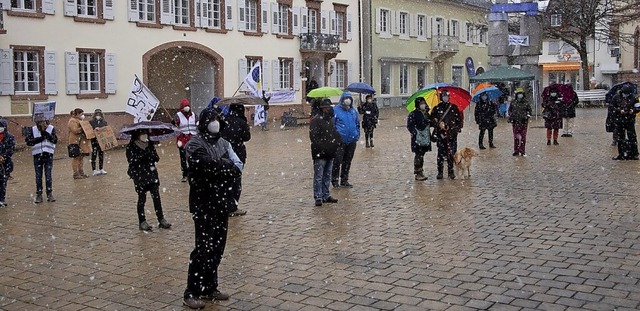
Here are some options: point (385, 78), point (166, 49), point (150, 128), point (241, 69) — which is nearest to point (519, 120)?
point (150, 128)

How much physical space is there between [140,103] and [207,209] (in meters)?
10.7

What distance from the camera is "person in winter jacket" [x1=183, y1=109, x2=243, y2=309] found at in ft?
20.5

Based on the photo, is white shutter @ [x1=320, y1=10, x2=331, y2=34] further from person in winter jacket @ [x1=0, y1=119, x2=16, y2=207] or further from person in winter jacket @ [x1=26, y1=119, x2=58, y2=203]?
person in winter jacket @ [x1=0, y1=119, x2=16, y2=207]

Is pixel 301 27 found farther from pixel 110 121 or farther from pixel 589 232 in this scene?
pixel 589 232

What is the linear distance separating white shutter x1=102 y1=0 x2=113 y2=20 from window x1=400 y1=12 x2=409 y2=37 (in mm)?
23671

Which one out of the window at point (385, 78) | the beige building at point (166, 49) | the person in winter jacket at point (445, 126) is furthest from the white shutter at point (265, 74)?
the person in winter jacket at point (445, 126)

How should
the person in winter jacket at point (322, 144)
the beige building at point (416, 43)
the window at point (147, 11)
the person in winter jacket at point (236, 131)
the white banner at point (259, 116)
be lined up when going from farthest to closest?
the beige building at point (416, 43) → the window at point (147, 11) → the white banner at point (259, 116) → the person in winter jacket at point (322, 144) → the person in winter jacket at point (236, 131)

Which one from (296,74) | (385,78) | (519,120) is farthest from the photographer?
(385,78)

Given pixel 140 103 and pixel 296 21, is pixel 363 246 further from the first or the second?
pixel 296 21

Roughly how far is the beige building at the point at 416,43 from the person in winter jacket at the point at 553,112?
72.7 feet

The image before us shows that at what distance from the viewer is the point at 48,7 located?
86.3 feet

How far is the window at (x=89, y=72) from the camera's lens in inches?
1109

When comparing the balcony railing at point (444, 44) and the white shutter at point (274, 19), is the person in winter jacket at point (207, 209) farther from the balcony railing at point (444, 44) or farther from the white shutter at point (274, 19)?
the balcony railing at point (444, 44)

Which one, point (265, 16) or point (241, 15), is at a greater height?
point (265, 16)
